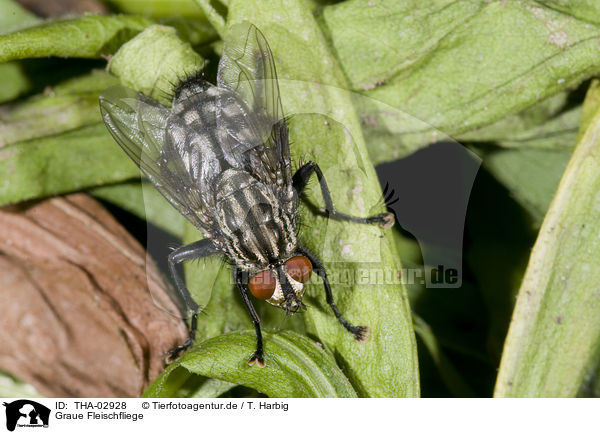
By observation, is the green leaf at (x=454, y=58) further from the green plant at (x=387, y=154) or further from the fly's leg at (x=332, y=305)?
the fly's leg at (x=332, y=305)

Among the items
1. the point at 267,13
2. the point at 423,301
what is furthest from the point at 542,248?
the point at 267,13

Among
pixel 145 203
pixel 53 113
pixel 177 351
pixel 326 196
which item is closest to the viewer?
pixel 326 196

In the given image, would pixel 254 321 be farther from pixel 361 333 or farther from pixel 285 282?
pixel 361 333

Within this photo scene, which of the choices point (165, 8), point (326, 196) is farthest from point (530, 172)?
point (165, 8)

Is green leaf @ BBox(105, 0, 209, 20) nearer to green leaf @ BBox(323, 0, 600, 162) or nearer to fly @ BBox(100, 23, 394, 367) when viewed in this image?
fly @ BBox(100, 23, 394, 367)

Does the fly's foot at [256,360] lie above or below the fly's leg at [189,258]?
below

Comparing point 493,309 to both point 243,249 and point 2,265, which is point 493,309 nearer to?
point 243,249

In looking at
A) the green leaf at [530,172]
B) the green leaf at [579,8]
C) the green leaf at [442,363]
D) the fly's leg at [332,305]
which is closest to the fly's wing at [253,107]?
the fly's leg at [332,305]
